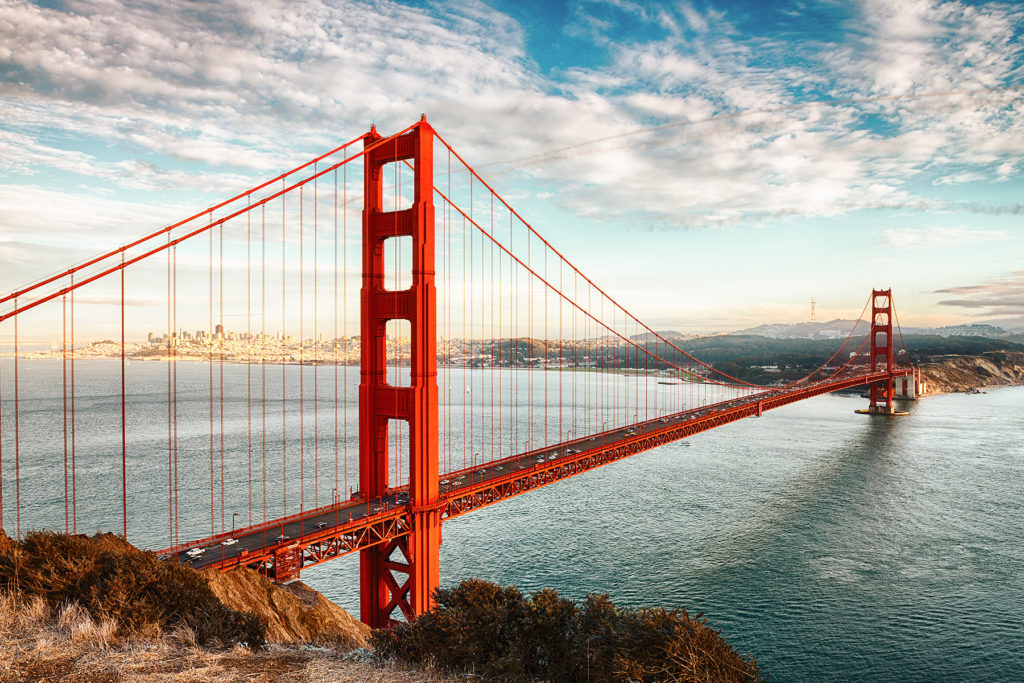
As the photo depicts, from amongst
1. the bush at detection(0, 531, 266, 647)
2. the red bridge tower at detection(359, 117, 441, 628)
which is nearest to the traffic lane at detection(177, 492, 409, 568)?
the red bridge tower at detection(359, 117, 441, 628)

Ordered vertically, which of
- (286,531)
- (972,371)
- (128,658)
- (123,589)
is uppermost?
(123,589)

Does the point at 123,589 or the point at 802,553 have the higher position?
the point at 123,589

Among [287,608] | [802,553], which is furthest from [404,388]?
[802,553]

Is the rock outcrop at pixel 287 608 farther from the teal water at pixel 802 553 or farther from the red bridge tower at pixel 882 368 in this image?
the red bridge tower at pixel 882 368

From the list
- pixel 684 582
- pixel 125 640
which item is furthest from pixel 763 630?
pixel 125 640

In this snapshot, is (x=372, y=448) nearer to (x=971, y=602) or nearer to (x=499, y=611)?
(x=499, y=611)

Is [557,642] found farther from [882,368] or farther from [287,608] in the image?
[882,368]

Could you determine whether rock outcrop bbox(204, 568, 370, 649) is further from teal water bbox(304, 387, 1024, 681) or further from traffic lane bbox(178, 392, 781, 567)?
teal water bbox(304, 387, 1024, 681)

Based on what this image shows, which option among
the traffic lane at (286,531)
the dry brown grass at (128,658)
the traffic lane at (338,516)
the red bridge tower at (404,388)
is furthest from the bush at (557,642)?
the red bridge tower at (404,388)

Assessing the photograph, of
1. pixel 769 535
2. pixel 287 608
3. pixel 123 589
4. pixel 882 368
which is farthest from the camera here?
pixel 882 368
